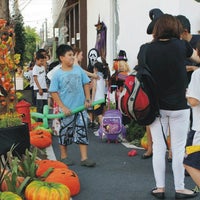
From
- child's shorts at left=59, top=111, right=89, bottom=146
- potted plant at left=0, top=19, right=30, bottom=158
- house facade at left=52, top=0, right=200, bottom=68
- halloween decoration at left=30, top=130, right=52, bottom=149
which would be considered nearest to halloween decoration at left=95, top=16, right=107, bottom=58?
house facade at left=52, top=0, right=200, bottom=68

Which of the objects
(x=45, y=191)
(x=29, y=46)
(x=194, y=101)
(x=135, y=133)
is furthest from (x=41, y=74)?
(x=29, y=46)

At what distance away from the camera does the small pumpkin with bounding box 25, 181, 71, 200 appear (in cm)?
452

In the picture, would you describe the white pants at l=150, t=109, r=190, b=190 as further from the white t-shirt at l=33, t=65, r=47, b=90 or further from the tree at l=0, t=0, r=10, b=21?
the white t-shirt at l=33, t=65, r=47, b=90

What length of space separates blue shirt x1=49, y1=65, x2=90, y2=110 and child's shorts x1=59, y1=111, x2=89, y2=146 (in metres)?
0.17

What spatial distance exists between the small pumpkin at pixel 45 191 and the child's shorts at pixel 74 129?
184 cm

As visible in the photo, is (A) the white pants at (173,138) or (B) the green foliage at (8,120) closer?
(A) the white pants at (173,138)

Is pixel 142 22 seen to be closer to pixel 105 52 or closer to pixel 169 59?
pixel 105 52

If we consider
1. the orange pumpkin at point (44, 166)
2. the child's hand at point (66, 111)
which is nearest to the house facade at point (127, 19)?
the child's hand at point (66, 111)

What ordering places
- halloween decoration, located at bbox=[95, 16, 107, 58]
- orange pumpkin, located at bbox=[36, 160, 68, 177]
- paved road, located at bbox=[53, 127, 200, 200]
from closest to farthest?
paved road, located at bbox=[53, 127, 200, 200]
orange pumpkin, located at bbox=[36, 160, 68, 177]
halloween decoration, located at bbox=[95, 16, 107, 58]

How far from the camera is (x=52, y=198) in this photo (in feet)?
14.8

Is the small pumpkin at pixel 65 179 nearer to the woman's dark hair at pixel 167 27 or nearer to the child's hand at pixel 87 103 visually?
the child's hand at pixel 87 103

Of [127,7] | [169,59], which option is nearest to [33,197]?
[169,59]

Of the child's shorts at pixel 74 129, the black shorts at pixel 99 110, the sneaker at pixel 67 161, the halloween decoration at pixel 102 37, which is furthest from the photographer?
the halloween decoration at pixel 102 37

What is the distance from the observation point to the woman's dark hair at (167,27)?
4.64 metres
